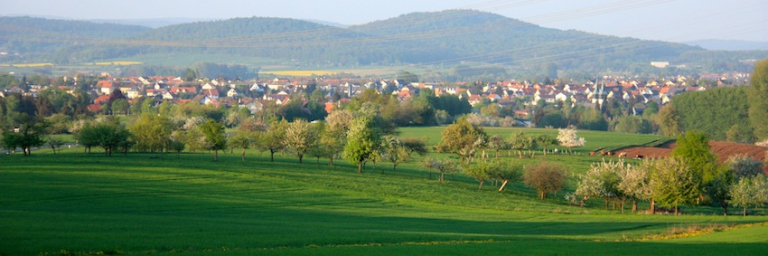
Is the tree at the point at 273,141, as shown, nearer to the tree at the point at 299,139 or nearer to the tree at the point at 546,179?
the tree at the point at 299,139

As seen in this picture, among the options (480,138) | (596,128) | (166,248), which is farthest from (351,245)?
(596,128)

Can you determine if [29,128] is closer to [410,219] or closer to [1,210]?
[1,210]

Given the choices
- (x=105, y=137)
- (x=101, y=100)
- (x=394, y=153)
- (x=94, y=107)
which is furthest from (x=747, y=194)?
(x=101, y=100)

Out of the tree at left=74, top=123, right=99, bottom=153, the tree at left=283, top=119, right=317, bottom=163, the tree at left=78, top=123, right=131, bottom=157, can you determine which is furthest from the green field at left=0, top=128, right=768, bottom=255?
the tree at left=74, top=123, right=99, bottom=153

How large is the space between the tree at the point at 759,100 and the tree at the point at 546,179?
276ft

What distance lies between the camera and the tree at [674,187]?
57.0 metres

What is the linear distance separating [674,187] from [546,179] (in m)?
9.57

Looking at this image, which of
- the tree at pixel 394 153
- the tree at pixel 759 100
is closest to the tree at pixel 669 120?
the tree at pixel 759 100

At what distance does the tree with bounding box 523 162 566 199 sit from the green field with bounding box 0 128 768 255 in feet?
5.41

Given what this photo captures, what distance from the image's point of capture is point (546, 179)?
61.5 m

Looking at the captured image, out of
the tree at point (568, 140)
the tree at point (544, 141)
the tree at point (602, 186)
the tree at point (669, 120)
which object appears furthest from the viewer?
the tree at point (669, 120)

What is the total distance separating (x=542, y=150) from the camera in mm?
94875

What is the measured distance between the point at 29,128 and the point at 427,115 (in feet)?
259

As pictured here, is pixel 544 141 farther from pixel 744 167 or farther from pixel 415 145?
pixel 744 167
